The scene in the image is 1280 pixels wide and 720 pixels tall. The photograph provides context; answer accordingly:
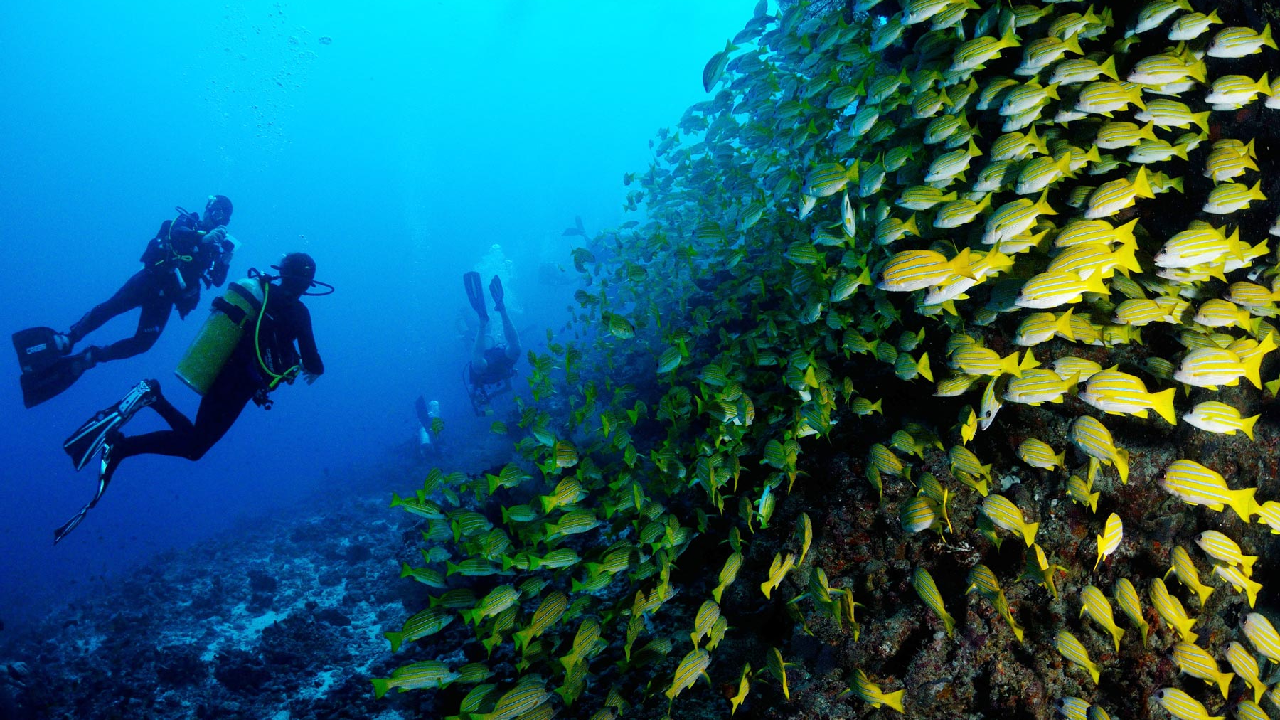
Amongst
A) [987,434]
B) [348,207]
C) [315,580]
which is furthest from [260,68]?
[987,434]

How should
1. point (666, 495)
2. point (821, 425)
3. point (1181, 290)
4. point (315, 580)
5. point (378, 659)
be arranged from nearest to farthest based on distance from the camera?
point (1181, 290) → point (821, 425) → point (666, 495) → point (378, 659) → point (315, 580)

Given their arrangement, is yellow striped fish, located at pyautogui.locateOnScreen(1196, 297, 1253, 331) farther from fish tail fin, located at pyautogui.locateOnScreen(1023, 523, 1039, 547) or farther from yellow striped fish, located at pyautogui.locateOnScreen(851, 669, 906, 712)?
yellow striped fish, located at pyautogui.locateOnScreen(851, 669, 906, 712)

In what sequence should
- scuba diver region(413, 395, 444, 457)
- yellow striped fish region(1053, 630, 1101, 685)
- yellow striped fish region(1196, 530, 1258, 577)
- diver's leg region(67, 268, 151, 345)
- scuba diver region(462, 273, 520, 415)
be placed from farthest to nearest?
scuba diver region(413, 395, 444, 457) → scuba diver region(462, 273, 520, 415) → diver's leg region(67, 268, 151, 345) → yellow striped fish region(1196, 530, 1258, 577) → yellow striped fish region(1053, 630, 1101, 685)

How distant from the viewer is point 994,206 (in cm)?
Answer: 463

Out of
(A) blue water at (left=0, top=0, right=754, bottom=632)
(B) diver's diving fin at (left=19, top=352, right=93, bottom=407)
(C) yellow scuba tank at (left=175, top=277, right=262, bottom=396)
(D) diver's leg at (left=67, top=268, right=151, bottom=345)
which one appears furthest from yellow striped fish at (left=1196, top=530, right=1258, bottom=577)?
(A) blue water at (left=0, top=0, right=754, bottom=632)

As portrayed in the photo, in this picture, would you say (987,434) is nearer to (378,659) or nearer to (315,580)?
(378,659)

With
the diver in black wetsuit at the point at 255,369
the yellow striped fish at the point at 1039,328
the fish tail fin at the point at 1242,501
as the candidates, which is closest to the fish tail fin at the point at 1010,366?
the yellow striped fish at the point at 1039,328

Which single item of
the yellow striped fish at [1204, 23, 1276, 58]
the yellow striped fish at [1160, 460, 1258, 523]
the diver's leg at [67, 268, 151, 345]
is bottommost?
the yellow striped fish at [1160, 460, 1258, 523]

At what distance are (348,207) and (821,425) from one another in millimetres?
163824

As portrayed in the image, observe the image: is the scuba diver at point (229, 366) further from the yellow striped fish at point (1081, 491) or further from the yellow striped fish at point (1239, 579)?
the yellow striped fish at point (1239, 579)

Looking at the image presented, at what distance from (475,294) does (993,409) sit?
517 inches

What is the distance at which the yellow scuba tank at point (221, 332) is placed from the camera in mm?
6488

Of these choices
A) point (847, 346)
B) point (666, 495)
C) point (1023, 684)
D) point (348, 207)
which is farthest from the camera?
point (348, 207)

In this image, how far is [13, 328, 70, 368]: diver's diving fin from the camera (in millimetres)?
8078
